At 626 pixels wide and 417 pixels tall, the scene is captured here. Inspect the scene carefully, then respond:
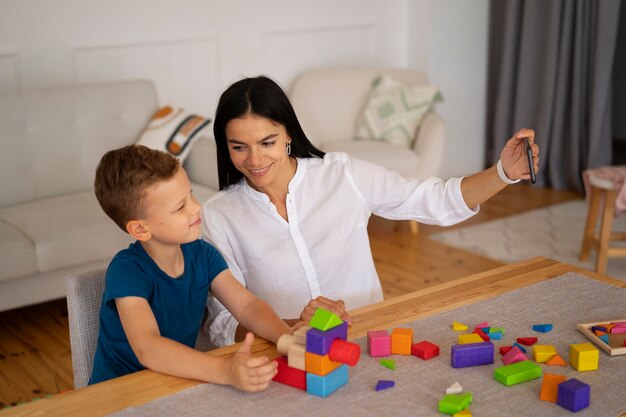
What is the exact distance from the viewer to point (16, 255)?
330cm

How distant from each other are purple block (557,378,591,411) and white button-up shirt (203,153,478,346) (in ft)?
2.39

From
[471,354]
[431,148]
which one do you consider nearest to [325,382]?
[471,354]

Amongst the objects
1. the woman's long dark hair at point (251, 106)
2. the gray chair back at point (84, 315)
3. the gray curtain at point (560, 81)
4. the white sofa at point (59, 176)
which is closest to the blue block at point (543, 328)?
the woman's long dark hair at point (251, 106)

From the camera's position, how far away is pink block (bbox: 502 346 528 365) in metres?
1.48

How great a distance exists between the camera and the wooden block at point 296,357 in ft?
4.67

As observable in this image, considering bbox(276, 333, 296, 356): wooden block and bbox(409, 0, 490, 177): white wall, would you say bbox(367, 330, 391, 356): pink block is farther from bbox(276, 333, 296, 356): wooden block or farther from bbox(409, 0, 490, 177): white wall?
bbox(409, 0, 490, 177): white wall

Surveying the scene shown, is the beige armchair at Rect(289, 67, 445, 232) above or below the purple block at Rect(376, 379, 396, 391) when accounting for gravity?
below

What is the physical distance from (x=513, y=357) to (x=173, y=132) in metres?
2.86

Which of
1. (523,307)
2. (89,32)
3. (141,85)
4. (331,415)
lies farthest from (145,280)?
(89,32)

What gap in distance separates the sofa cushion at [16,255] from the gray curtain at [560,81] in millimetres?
3427

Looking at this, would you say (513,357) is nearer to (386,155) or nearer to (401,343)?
(401,343)

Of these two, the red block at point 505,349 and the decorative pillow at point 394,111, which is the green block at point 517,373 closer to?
the red block at point 505,349

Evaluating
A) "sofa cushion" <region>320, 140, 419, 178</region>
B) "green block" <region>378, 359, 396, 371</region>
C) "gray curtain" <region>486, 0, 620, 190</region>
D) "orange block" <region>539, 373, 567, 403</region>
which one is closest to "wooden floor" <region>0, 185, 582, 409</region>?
"gray curtain" <region>486, 0, 620, 190</region>

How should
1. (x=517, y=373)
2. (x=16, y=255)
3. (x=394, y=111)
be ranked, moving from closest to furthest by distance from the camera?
(x=517, y=373) < (x=16, y=255) < (x=394, y=111)
